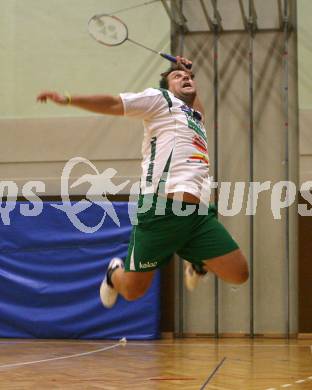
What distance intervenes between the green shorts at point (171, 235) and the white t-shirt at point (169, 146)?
4.2 inches

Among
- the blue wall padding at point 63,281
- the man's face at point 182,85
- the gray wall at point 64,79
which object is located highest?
the gray wall at point 64,79

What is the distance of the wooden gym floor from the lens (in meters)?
6.15

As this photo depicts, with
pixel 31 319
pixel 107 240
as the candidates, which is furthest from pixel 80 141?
pixel 31 319

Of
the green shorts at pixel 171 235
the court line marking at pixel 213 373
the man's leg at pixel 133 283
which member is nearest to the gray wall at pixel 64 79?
the court line marking at pixel 213 373

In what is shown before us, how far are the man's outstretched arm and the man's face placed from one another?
2.13ft

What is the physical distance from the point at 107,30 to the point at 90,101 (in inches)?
163

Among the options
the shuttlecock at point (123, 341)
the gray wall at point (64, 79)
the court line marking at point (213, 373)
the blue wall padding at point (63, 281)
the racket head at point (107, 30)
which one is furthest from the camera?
the gray wall at point (64, 79)

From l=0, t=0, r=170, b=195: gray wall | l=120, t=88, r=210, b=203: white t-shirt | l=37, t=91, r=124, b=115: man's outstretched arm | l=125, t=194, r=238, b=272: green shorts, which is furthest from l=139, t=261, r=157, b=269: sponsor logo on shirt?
l=0, t=0, r=170, b=195: gray wall

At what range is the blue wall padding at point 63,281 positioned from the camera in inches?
398

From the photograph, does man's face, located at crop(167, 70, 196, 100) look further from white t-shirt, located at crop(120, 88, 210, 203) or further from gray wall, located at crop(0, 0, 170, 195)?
gray wall, located at crop(0, 0, 170, 195)

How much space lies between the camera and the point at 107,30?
29.0 ft

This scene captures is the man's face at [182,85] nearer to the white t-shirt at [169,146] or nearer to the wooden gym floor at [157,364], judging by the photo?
the white t-shirt at [169,146]

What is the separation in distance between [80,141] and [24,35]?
5.83 feet

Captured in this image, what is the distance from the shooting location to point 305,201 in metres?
10.4
